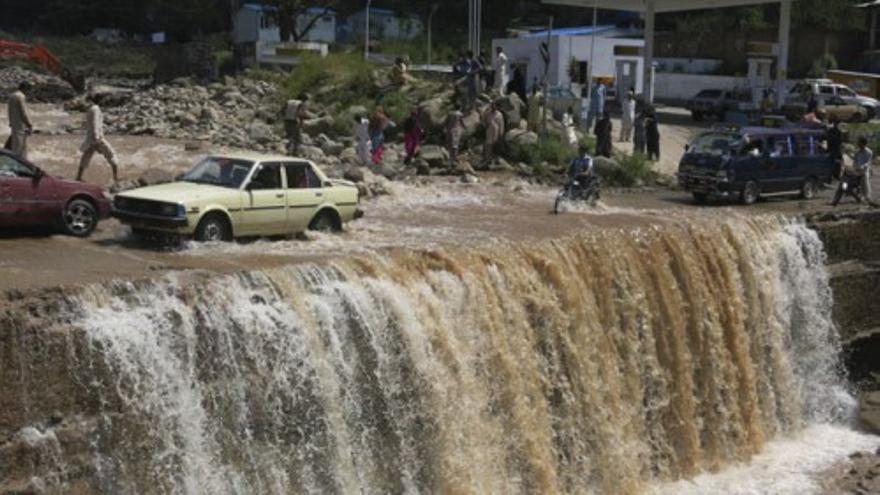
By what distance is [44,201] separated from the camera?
1495cm

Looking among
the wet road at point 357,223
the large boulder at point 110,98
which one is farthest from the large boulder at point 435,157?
the large boulder at point 110,98

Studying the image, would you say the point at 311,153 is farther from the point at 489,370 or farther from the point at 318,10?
the point at 318,10

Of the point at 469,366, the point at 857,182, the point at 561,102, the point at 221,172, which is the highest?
the point at 561,102

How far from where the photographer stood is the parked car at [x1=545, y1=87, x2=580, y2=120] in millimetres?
31516

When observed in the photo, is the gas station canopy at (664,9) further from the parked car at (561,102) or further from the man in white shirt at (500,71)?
the man in white shirt at (500,71)

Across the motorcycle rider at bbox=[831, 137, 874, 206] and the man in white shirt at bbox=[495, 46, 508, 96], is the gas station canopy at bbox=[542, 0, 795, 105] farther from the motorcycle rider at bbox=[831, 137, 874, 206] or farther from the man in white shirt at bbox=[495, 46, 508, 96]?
the motorcycle rider at bbox=[831, 137, 874, 206]

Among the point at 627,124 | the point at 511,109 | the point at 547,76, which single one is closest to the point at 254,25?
the point at 547,76

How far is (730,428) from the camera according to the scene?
1892 centimetres

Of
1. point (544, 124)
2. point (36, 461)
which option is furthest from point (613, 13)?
point (36, 461)

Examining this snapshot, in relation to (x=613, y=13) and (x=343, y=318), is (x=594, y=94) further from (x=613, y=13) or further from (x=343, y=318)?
(x=613, y=13)

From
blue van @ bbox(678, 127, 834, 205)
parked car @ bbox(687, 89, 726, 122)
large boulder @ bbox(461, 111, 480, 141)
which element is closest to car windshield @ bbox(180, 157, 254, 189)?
blue van @ bbox(678, 127, 834, 205)

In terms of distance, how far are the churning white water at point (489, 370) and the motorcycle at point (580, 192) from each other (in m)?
3.00

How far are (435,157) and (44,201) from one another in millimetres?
13132

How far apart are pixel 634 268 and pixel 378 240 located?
4449mm
